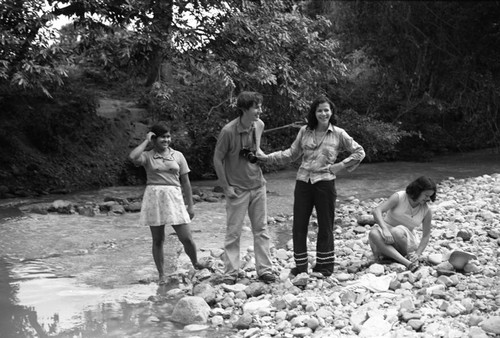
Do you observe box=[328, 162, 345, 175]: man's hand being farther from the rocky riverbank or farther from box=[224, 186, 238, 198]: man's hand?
the rocky riverbank

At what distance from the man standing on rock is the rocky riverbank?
295 mm

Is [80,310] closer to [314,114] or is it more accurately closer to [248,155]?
[248,155]

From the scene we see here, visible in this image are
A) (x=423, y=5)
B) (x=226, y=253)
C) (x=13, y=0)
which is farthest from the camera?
(x=13, y=0)

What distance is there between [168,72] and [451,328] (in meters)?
13.1

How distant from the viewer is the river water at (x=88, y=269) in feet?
16.7

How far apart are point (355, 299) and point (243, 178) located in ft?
4.87

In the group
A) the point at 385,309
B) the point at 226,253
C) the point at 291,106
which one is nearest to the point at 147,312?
the point at 226,253

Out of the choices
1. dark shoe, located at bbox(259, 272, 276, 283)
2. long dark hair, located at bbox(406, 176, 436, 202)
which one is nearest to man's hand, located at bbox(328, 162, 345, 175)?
long dark hair, located at bbox(406, 176, 436, 202)

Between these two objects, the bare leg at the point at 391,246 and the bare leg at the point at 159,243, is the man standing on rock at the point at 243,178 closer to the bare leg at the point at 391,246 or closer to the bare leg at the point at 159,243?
the bare leg at the point at 159,243

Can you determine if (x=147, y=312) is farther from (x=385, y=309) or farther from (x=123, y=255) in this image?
(x=123, y=255)

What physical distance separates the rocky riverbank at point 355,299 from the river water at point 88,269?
0.83ft

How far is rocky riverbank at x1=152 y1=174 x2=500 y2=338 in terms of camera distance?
4375mm

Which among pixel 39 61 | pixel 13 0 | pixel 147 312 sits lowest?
pixel 147 312

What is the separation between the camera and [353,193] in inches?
576
